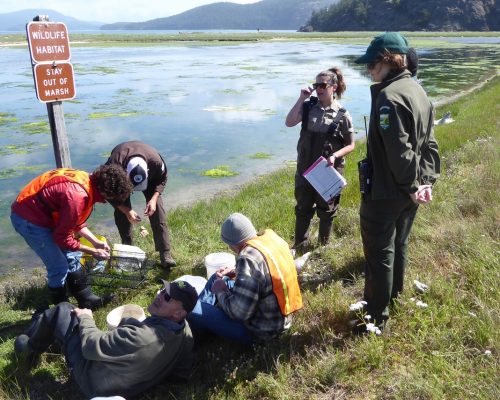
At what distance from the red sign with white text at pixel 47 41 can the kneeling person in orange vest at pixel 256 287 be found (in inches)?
108

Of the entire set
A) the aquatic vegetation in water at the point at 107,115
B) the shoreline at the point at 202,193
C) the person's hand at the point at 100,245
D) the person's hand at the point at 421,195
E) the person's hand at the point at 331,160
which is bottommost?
the shoreline at the point at 202,193

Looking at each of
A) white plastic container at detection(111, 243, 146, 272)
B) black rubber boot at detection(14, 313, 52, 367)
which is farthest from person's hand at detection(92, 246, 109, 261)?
black rubber boot at detection(14, 313, 52, 367)

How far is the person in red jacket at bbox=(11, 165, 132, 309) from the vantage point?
12.2 ft

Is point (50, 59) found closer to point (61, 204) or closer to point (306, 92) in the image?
point (61, 204)

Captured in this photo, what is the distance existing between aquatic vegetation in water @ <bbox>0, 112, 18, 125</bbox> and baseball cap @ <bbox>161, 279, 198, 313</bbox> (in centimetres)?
1309

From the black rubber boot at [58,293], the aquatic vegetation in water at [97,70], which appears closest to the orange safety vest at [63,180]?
the black rubber boot at [58,293]

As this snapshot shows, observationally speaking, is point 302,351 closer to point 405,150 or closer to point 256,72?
point 405,150

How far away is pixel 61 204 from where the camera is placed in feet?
12.3

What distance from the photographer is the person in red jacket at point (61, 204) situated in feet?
12.2

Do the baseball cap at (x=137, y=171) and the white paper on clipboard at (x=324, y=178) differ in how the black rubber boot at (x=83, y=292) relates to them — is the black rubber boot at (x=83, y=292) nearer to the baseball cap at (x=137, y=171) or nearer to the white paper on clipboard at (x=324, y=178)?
the baseball cap at (x=137, y=171)

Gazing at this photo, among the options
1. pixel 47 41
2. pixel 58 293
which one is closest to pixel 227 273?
pixel 58 293

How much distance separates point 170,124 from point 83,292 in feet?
34.5

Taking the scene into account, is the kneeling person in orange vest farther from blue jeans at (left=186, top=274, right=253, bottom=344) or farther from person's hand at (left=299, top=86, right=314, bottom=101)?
person's hand at (left=299, top=86, right=314, bottom=101)

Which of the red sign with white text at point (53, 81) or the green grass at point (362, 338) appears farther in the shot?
the red sign with white text at point (53, 81)
